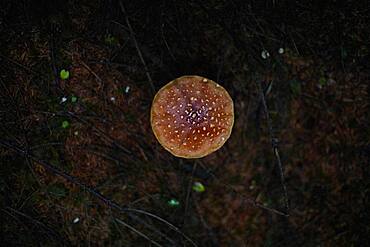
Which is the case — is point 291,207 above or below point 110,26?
below

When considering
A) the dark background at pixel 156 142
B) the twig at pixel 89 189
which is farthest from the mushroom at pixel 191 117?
the twig at pixel 89 189

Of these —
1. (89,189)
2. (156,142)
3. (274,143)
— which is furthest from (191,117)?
(89,189)

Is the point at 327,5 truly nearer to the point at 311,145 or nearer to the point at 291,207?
the point at 311,145

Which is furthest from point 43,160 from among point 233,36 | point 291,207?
point 291,207

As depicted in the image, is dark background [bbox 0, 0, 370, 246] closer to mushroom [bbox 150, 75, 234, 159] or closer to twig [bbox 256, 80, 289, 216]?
→ twig [bbox 256, 80, 289, 216]

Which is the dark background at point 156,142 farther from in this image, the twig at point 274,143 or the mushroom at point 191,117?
the mushroom at point 191,117

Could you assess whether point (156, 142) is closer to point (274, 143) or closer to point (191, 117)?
point (191, 117)
